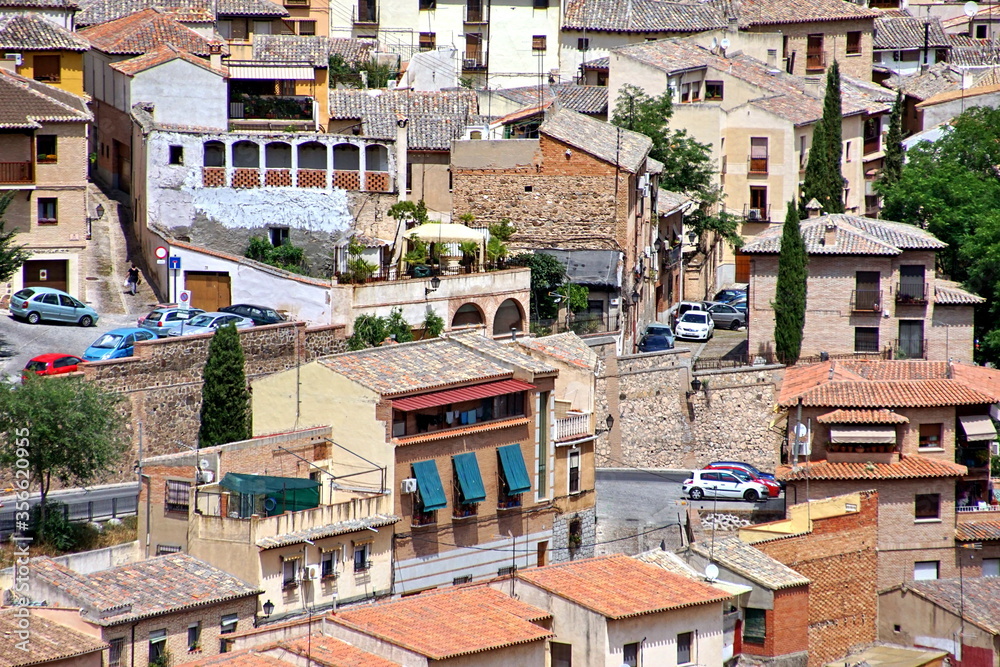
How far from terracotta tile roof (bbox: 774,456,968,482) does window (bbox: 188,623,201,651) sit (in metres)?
19.5

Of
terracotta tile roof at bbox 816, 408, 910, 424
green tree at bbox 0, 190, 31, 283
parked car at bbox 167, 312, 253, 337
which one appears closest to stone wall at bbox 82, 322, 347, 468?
parked car at bbox 167, 312, 253, 337

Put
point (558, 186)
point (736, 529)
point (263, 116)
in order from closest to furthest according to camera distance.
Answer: point (736, 529) < point (558, 186) < point (263, 116)

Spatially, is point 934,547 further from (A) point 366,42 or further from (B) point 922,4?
(B) point 922,4

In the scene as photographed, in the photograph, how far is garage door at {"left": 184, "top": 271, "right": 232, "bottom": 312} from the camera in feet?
218

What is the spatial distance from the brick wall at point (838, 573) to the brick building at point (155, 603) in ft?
50.8

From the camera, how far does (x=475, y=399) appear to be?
55719 mm

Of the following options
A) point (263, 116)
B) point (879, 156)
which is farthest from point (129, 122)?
point (879, 156)

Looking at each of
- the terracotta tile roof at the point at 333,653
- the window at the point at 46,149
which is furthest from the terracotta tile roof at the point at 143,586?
the window at the point at 46,149

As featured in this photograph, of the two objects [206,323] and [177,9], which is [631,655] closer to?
[206,323]

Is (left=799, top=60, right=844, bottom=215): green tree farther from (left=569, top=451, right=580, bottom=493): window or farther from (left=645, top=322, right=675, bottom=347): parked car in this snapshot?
(left=569, top=451, right=580, bottom=493): window

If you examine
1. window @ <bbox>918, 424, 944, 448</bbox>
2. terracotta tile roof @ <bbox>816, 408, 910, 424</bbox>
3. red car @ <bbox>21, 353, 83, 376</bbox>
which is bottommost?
window @ <bbox>918, 424, 944, 448</bbox>

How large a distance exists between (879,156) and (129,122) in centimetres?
3881

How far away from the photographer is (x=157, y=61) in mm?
75812

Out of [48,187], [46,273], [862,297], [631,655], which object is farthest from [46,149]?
[631,655]
